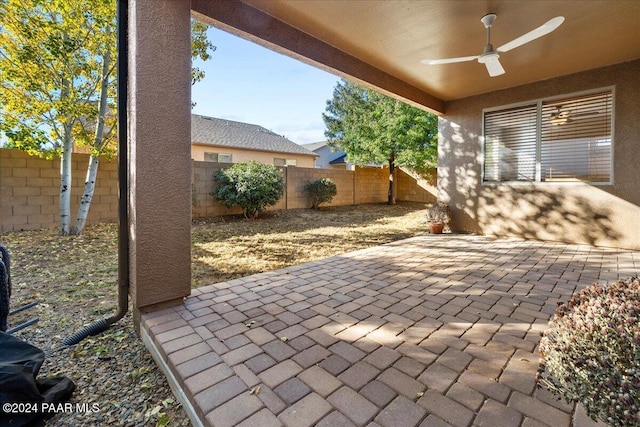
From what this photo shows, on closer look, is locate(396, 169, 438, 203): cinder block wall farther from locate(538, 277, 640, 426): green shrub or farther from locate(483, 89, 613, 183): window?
locate(538, 277, 640, 426): green shrub

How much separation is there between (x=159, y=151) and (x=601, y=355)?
111 inches

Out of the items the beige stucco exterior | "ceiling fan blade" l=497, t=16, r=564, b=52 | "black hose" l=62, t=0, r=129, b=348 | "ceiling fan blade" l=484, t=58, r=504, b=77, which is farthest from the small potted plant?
the beige stucco exterior

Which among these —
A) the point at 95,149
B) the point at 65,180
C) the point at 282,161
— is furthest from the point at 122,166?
the point at 282,161

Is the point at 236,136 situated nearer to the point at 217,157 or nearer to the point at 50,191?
the point at 217,157

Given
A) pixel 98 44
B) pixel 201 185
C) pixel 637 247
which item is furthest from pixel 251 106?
pixel 637 247

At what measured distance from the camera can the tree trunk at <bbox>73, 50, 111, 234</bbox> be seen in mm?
5426

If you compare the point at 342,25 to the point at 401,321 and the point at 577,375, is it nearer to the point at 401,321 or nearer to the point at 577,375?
the point at 401,321

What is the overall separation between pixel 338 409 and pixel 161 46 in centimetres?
280

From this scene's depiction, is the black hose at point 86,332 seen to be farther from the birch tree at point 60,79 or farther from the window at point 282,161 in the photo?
the window at point 282,161

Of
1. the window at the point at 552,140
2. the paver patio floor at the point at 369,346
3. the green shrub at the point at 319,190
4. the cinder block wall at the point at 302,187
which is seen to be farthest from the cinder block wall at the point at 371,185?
the paver patio floor at the point at 369,346

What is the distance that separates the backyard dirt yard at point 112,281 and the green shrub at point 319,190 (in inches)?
104

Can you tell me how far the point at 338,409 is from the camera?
1.39m

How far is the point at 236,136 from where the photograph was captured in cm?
1545

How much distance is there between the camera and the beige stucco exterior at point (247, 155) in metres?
13.6
